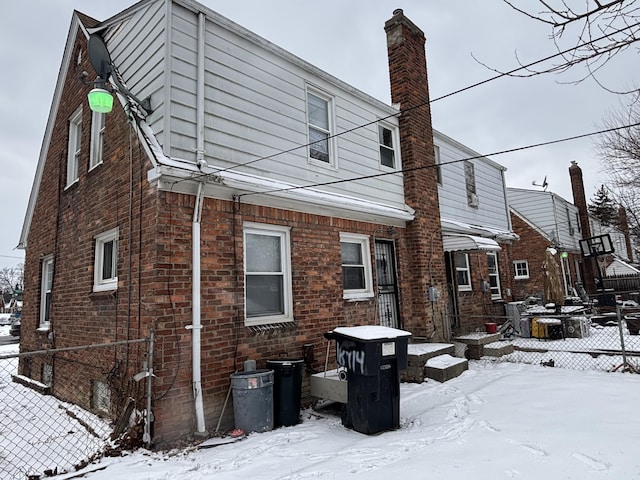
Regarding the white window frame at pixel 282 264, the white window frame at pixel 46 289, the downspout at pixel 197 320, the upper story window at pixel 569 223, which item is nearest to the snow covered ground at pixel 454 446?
the downspout at pixel 197 320

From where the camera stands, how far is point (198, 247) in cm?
519

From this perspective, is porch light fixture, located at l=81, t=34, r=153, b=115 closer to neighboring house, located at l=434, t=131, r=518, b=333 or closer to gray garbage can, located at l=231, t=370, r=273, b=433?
gray garbage can, located at l=231, t=370, r=273, b=433

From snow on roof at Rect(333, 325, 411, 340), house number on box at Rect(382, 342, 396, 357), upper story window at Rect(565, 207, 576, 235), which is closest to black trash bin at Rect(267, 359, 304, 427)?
snow on roof at Rect(333, 325, 411, 340)

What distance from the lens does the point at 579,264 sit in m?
23.4

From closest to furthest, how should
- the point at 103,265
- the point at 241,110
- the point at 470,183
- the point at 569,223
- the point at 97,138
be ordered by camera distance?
1. the point at 241,110
2. the point at 103,265
3. the point at 97,138
4. the point at 470,183
5. the point at 569,223

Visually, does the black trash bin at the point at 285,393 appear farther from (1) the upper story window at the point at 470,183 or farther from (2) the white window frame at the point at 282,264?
(1) the upper story window at the point at 470,183

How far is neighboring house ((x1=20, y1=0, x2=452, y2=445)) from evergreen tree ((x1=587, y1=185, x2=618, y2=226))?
21266mm

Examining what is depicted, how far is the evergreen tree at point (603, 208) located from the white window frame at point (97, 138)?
86.1 ft

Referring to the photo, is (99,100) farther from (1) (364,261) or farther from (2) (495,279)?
(2) (495,279)

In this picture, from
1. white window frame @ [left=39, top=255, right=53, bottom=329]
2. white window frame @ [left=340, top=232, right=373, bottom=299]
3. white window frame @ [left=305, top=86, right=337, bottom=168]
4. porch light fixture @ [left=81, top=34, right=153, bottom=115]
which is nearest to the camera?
porch light fixture @ [left=81, top=34, right=153, bottom=115]

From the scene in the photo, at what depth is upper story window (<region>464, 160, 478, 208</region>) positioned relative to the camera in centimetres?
1249

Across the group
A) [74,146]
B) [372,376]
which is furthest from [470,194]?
[74,146]

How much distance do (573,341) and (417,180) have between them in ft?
19.9

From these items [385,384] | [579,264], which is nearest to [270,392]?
[385,384]
